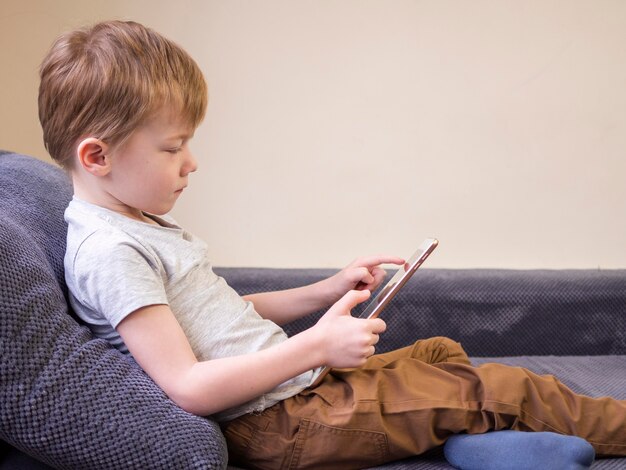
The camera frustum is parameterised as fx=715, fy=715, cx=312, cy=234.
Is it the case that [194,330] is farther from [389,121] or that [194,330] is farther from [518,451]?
[389,121]

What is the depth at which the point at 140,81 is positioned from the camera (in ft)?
2.91

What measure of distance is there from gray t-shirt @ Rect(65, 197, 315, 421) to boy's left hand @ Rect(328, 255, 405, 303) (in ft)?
0.54

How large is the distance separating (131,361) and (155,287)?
3.8 inches

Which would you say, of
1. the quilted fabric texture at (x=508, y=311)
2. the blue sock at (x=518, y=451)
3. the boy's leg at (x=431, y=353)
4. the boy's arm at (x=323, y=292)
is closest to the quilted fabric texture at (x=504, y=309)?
the quilted fabric texture at (x=508, y=311)

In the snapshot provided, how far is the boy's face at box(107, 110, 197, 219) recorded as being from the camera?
2.96 ft

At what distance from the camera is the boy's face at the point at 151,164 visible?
0.90 m

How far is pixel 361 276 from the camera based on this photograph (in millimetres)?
1135

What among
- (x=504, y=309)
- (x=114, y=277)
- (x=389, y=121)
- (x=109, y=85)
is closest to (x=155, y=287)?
(x=114, y=277)

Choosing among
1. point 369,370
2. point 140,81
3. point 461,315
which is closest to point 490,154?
point 461,315

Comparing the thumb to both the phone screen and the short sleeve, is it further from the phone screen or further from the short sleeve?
the short sleeve

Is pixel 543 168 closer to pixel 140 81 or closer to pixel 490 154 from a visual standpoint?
pixel 490 154

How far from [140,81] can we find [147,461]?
1.48ft

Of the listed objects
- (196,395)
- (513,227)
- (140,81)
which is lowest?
(196,395)

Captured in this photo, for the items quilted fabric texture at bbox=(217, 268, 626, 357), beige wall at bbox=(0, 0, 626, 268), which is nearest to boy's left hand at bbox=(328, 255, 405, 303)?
quilted fabric texture at bbox=(217, 268, 626, 357)
